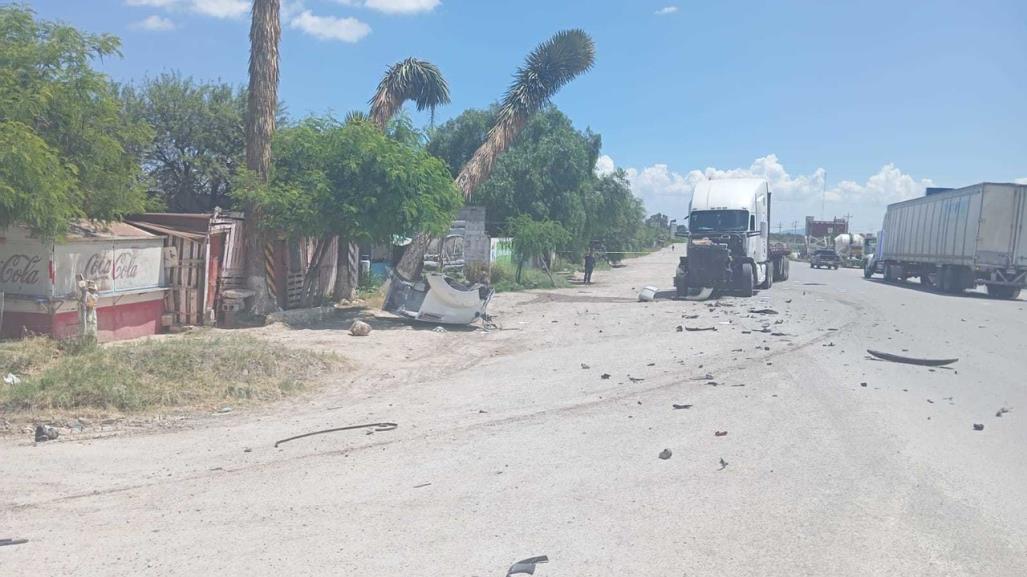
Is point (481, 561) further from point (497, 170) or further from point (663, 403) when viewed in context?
point (497, 170)

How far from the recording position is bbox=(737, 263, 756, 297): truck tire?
26.1 meters

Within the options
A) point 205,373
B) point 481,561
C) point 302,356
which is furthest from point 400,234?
point 481,561

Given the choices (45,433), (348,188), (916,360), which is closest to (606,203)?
(348,188)

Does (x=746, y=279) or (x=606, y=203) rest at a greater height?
(x=606, y=203)

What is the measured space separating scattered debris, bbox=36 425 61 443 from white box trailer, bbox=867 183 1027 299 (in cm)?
3018

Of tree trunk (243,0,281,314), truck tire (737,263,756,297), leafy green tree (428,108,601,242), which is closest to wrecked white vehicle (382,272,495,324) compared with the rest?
tree trunk (243,0,281,314)

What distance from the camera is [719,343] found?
14992 mm

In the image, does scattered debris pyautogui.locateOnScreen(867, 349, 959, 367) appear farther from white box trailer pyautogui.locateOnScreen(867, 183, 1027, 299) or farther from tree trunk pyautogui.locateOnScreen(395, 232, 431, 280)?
white box trailer pyautogui.locateOnScreen(867, 183, 1027, 299)

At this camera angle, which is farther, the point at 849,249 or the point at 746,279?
the point at 849,249

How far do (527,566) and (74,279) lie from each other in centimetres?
1122

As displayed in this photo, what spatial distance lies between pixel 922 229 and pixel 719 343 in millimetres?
25057

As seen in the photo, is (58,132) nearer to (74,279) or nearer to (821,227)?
(74,279)

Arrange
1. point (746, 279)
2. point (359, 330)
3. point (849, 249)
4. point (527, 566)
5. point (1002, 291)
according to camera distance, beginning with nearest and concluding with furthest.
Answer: point (527, 566) → point (359, 330) → point (746, 279) → point (1002, 291) → point (849, 249)

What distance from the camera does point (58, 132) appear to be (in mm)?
12844
